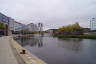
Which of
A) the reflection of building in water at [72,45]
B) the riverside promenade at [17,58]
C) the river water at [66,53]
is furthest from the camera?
the reflection of building in water at [72,45]

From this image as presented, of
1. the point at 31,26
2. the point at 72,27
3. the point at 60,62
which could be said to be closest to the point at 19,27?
the point at 31,26

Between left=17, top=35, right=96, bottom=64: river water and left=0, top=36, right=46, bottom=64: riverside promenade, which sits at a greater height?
left=0, top=36, right=46, bottom=64: riverside promenade

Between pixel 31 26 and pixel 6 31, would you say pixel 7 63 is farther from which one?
pixel 31 26

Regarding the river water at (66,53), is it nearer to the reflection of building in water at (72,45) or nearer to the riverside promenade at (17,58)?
the reflection of building in water at (72,45)

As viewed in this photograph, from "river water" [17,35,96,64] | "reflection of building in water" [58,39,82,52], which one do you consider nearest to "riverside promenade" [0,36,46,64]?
"river water" [17,35,96,64]

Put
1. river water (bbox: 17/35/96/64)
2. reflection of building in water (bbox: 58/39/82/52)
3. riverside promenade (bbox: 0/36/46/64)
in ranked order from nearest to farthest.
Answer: riverside promenade (bbox: 0/36/46/64), river water (bbox: 17/35/96/64), reflection of building in water (bbox: 58/39/82/52)

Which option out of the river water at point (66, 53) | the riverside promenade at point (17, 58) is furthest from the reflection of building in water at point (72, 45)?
the riverside promenade at point (17, 58)

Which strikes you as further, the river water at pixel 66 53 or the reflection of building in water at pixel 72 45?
the reflection of building in water at pixel 72 45

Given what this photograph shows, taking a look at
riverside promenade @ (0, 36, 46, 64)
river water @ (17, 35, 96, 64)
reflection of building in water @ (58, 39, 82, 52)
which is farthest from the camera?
reflection of building in water @ (58, 39, 82, 52)

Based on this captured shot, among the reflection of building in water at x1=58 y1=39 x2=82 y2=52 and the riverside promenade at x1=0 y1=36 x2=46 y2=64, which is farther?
the reflection of building in water at x1=58 y1=39 x2=82 y2=52

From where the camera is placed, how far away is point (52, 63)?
11406 millimetres

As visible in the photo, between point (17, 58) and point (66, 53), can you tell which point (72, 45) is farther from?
point (17, 58)

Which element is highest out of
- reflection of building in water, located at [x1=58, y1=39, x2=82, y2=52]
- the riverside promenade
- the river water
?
the riverside promenade

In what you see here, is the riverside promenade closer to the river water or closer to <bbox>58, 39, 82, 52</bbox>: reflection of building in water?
the river water
